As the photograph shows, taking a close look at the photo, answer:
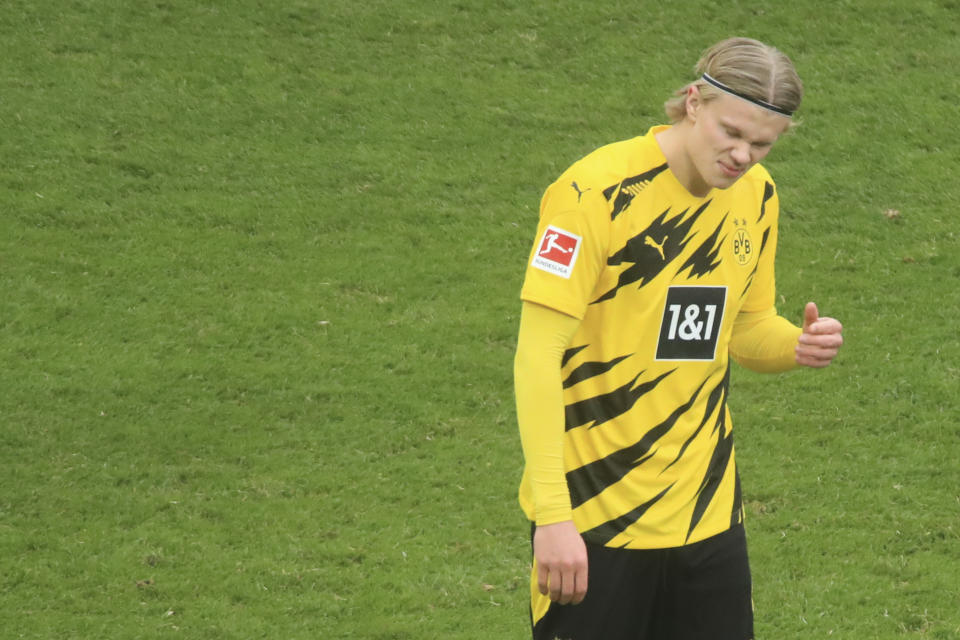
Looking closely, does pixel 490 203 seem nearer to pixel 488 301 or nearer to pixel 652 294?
pixel 488 301

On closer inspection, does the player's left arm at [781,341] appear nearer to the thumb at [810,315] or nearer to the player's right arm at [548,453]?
the thumb at [810,315]

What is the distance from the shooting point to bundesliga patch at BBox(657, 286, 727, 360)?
3.62 metres

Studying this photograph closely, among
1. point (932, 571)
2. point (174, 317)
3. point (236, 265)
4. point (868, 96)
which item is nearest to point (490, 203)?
point (236, 265)

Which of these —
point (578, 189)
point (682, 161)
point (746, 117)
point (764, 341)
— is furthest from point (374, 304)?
point (746, 117)

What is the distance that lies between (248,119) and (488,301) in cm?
337

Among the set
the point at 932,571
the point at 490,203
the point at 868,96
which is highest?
the point at 868,96

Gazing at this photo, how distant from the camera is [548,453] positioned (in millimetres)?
3332

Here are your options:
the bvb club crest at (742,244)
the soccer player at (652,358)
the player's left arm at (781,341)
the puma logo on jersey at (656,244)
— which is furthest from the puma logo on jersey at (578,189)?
the player's left arm at (781,341)

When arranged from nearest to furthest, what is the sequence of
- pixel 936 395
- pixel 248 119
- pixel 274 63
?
1. pixel 936 395
2. pixel 248 119
3. pixel 274 63

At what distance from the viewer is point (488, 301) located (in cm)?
961

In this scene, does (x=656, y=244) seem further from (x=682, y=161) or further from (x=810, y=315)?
(x=810, y=315)

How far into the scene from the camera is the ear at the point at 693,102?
3.50m

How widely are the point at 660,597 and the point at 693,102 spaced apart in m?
1.35

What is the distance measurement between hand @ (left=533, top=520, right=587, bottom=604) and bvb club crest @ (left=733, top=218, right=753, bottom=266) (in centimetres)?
95
